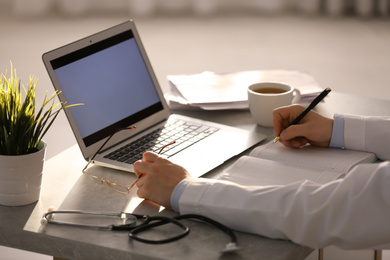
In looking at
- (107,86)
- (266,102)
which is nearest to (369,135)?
(266,102)

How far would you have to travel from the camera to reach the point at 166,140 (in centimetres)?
Result: 168

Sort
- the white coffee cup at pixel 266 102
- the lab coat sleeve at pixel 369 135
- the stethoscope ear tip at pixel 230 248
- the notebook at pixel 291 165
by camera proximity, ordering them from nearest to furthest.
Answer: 1. the stethoscope ear tip at pixel 230 248
2. the notebook at pixel 291 165
3. the lab coat sleeve at pixel 369 135
4. the white coffee cup at pixel 266 102

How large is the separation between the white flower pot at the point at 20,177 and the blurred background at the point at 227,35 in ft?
7.73

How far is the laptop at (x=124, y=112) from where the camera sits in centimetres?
157

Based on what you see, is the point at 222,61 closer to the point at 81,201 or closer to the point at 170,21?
the point at 170,21

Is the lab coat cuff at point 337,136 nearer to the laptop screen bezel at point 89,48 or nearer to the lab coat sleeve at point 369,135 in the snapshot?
the lab coat sleeve at point 369,135

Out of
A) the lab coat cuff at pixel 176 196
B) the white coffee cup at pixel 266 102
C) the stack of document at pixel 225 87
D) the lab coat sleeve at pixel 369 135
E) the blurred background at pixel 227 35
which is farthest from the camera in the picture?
the blurred background at pixel 227 35

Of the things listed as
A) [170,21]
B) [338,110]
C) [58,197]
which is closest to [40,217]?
[58,197]

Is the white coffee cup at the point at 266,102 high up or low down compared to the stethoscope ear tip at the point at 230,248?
up

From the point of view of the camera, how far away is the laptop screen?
1598 mm

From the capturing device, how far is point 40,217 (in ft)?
4.24

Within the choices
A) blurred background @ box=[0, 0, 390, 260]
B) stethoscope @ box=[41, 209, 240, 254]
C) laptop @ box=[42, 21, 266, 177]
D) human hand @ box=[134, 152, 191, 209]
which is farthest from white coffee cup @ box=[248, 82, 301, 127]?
blurred background @ box=[0, 0, 390, 260]

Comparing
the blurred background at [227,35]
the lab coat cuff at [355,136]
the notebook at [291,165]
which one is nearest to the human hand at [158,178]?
the notebook at [291,165]

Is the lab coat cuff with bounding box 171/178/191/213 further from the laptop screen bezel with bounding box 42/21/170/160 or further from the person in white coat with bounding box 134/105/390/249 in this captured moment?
the laptop screen bezel with bounding box 42/21/170/160
